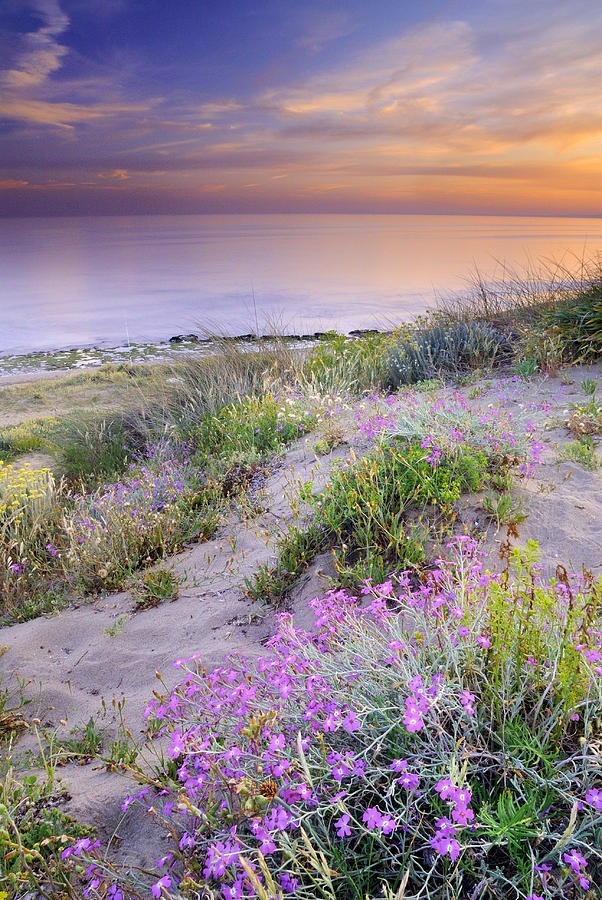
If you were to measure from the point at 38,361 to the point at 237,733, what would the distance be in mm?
23780

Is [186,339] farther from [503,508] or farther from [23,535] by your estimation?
[503,508]

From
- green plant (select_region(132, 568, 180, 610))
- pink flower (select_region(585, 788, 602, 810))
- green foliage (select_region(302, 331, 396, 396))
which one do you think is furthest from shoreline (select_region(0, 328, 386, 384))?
pink flower (select_region(585, 788, 602, 810))

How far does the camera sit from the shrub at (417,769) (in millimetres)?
1855

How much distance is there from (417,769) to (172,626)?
260 centimetres

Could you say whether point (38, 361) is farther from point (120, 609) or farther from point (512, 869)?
point (512, 869)

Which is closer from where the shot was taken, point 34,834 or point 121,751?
point 34,834

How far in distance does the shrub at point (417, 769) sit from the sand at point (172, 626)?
0.71 meters

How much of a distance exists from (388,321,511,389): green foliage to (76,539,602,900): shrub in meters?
6.90

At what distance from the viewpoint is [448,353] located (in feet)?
31.5

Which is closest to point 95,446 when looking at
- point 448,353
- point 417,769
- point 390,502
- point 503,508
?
point 448,353

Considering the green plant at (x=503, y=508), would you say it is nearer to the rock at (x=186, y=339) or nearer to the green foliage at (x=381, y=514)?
the green foliage at (x=381, y=514)

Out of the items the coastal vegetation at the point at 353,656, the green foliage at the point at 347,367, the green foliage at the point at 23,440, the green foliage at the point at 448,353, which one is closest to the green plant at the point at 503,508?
the coastal vegetation at the point at 353,656

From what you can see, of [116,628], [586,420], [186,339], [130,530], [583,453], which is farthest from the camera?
[186,339]

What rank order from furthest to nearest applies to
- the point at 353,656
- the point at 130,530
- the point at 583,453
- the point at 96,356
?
the point at 96,356 → the point at 130,530 → the point at 583,453 → the point at 353,656
